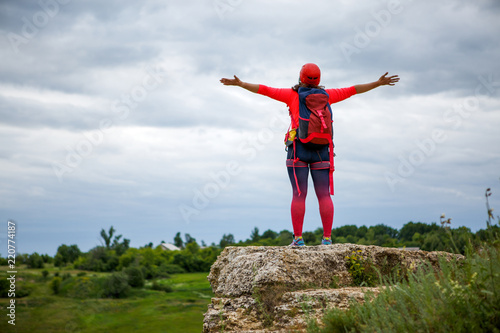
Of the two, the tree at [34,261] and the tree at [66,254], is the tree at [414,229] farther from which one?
the tree at [34,261]

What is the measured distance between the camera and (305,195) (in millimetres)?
7363

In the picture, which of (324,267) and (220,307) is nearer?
(220,307)

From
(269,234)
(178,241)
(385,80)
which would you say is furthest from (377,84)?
(178,241)

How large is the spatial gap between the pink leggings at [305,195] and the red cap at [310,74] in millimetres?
1606

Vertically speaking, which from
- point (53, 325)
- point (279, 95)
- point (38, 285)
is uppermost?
point (279, 95)

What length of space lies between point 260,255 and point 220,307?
90 centimetres

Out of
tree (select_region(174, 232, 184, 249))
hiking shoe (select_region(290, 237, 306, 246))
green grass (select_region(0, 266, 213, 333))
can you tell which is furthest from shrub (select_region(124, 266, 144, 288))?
hiking shoe (select_region(290, 237, 306, 246))

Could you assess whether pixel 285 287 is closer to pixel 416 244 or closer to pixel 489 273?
pixel 489 273

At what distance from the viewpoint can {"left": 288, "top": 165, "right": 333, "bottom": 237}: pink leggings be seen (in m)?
7.29

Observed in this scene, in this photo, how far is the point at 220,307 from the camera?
568 centimetres

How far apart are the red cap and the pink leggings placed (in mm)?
1606

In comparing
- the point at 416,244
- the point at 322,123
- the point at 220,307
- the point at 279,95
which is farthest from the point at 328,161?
the point at 416,244

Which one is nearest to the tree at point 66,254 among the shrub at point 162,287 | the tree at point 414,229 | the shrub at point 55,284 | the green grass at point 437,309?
the shrub at point 55,284

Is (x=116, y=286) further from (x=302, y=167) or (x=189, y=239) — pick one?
(x=302, y=167)
